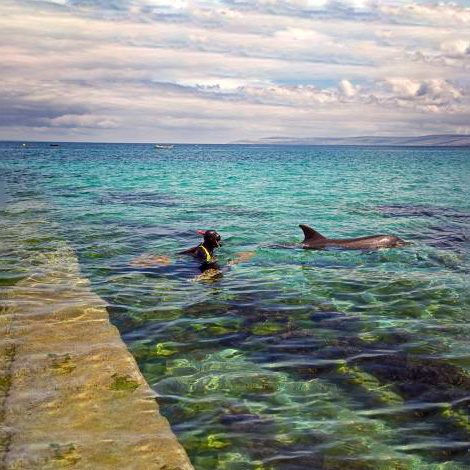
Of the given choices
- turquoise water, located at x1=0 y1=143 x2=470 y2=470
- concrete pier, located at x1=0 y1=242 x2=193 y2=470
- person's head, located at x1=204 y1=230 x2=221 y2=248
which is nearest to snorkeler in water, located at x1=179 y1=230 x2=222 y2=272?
person's head, located at x1=204 y1=230 x2=221 y2=248

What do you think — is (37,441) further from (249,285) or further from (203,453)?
(249,285)

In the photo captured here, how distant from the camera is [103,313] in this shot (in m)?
10.5

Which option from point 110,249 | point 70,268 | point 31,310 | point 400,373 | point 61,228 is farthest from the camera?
point 61,228

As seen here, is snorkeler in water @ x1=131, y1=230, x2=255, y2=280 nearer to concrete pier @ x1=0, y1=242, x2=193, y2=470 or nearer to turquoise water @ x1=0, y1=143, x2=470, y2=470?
turquoise water @ x1=0, y1=143, x2=470, y2=470

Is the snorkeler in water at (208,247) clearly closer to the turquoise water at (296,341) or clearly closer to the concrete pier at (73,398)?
the turquoise water at (296,341)

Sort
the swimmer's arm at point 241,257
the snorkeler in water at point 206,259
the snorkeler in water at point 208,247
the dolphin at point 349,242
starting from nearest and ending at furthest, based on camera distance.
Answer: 1. the snorkeler in water at point 206,259
2. the snorkeler in water at point 208,247
3. the swimmer's arm at point 241,257
4. the dolphin at point 349,242

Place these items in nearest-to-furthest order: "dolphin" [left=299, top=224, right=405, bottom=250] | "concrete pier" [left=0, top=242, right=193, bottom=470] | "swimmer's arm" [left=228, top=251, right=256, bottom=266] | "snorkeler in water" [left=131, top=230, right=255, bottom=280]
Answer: "concrete pier" [left=0, top=242, right=193, bottom=470]
"snorkeler in water" [left=131, top=230, right=255, bottom=280]
"swimmer's arm" [left=228, top=251, right=256, bottom=266]
"dolphin" [left=299, top=224, right=405, bottom=250]

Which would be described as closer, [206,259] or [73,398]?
[73,398]

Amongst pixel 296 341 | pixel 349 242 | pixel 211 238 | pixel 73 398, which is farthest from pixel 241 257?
pixel 73 398

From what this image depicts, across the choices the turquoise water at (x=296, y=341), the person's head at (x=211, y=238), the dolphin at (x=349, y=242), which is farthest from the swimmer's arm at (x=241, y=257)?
the dolphin at (x=349, y=242)

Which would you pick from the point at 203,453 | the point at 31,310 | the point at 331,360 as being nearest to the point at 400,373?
the point at 331,360

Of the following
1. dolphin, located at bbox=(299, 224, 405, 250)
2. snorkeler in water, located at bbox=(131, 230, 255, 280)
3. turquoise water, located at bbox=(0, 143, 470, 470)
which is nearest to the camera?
turquoise water, located at bbox=(0, 143, 470, 470)

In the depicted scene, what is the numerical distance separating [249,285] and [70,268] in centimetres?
484

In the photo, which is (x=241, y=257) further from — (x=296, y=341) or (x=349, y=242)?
(x=296, y=341)
